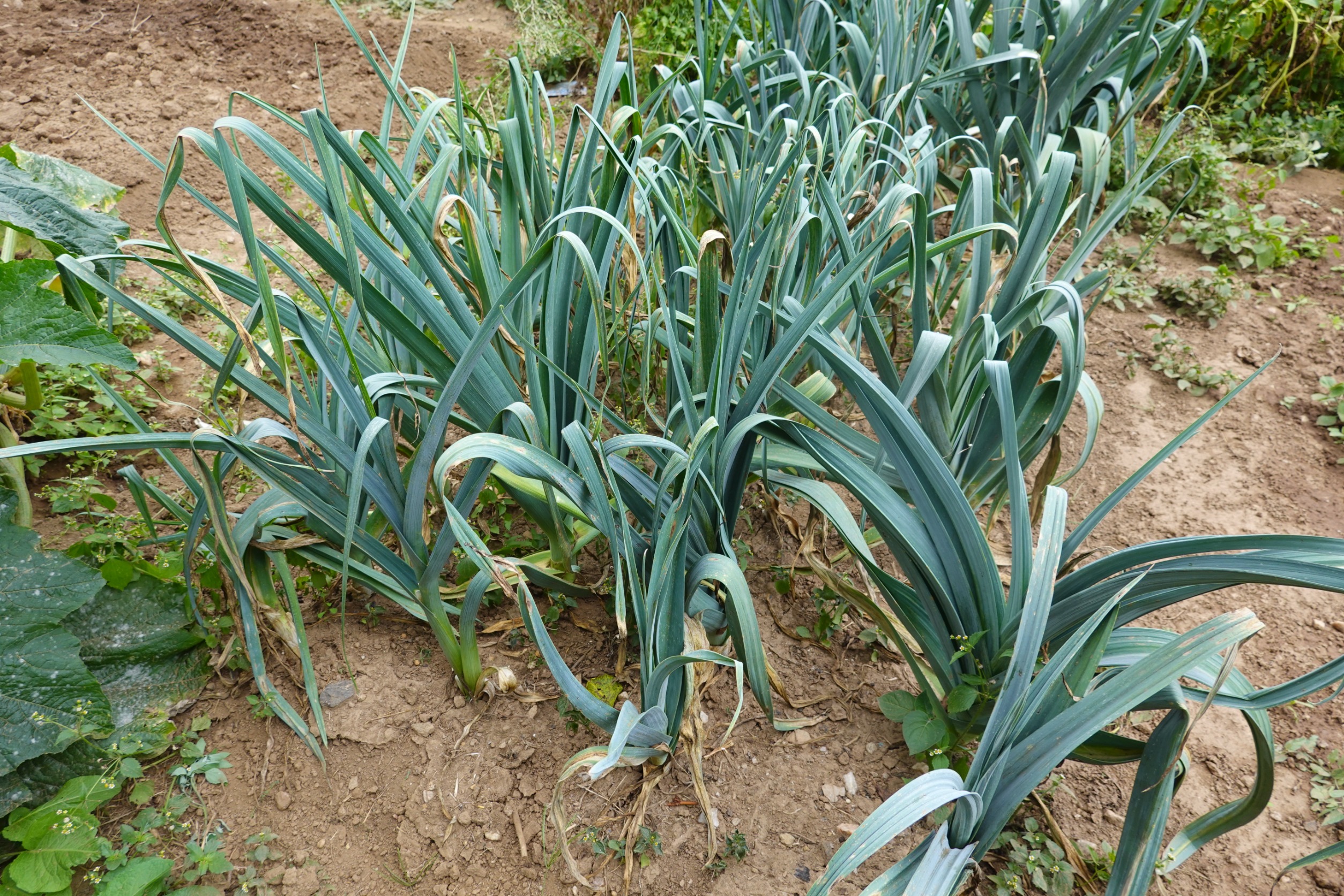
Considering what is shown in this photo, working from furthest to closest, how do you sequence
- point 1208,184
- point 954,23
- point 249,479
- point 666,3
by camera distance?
1. point 666,3
2. point 1208,184
3. point 954,23
4. point 249,479

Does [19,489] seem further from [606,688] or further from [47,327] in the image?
[606,688]

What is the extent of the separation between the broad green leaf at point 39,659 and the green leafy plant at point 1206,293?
2829mm

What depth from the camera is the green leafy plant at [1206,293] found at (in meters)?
2.45

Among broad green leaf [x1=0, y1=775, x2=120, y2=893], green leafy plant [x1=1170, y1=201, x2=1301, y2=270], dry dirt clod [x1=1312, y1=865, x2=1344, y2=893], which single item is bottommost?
dry dirt clod [x1=1312, y1=865, x2=1344, y2=893]

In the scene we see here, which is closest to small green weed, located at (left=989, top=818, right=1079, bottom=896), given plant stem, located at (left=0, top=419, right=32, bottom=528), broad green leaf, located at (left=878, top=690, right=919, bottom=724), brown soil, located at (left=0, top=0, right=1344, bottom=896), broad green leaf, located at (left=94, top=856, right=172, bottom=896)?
brown soil, located at (left=0, top=0, right=1344, bottom=896)

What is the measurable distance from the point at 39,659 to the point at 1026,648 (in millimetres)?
1350

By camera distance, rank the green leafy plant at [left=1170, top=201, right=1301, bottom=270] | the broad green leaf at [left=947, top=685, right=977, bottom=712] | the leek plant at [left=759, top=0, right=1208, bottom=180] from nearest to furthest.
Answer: the broad green leaf at [left=947, top=685, right=977, bottom=712] → the leek plant at [left=759, top=0, right=1208, bottom=180] → the green leafy plant at [left=1170, top=201, right=1301, bottom=270]

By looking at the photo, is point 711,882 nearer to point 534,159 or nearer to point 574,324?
point 574,324

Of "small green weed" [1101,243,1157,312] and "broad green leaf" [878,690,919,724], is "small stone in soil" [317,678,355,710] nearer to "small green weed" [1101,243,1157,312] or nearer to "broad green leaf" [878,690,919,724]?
"broad green leaf" [878,690,919,724]

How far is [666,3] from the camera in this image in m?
3.86

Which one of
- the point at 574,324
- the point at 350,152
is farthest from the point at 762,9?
the point at 350,152

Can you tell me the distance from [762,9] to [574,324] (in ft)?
5.17

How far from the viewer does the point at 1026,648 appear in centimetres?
93

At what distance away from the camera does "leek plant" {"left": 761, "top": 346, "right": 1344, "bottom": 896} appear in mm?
895
